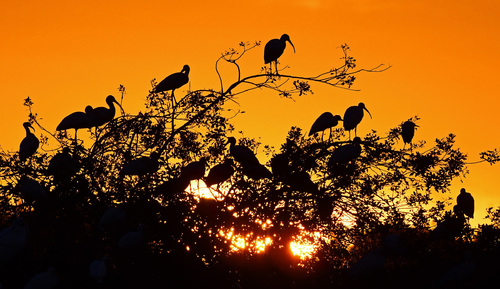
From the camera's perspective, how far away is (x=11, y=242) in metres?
11.6

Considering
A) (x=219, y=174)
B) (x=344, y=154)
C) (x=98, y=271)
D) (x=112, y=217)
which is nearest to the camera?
(x=98, y=271)

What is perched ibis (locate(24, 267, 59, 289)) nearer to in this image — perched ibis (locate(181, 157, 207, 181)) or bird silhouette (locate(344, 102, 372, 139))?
perched ibis (locate(181, 157, 207, 181))

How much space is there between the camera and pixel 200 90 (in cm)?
1658

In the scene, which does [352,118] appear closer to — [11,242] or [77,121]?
[77,121]

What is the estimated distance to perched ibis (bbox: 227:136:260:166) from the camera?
15251 millimetres

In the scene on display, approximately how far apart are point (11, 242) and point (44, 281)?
1.08m

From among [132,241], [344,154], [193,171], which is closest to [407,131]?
[344,154]

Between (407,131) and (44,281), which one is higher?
(407,131)

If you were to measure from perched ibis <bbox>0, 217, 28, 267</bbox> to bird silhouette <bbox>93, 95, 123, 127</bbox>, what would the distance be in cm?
567

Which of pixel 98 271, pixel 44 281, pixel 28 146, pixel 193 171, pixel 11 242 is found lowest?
pixel 44 281

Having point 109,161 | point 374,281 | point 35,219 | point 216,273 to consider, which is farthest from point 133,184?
point 374,281

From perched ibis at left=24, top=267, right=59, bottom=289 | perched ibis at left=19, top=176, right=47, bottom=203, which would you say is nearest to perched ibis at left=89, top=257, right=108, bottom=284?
perched ibis at left=24, top=267, right=59, bottom=289

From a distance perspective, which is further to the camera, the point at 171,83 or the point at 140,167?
the point at 171,83

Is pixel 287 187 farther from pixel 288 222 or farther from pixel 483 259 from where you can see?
pixel 483 259
